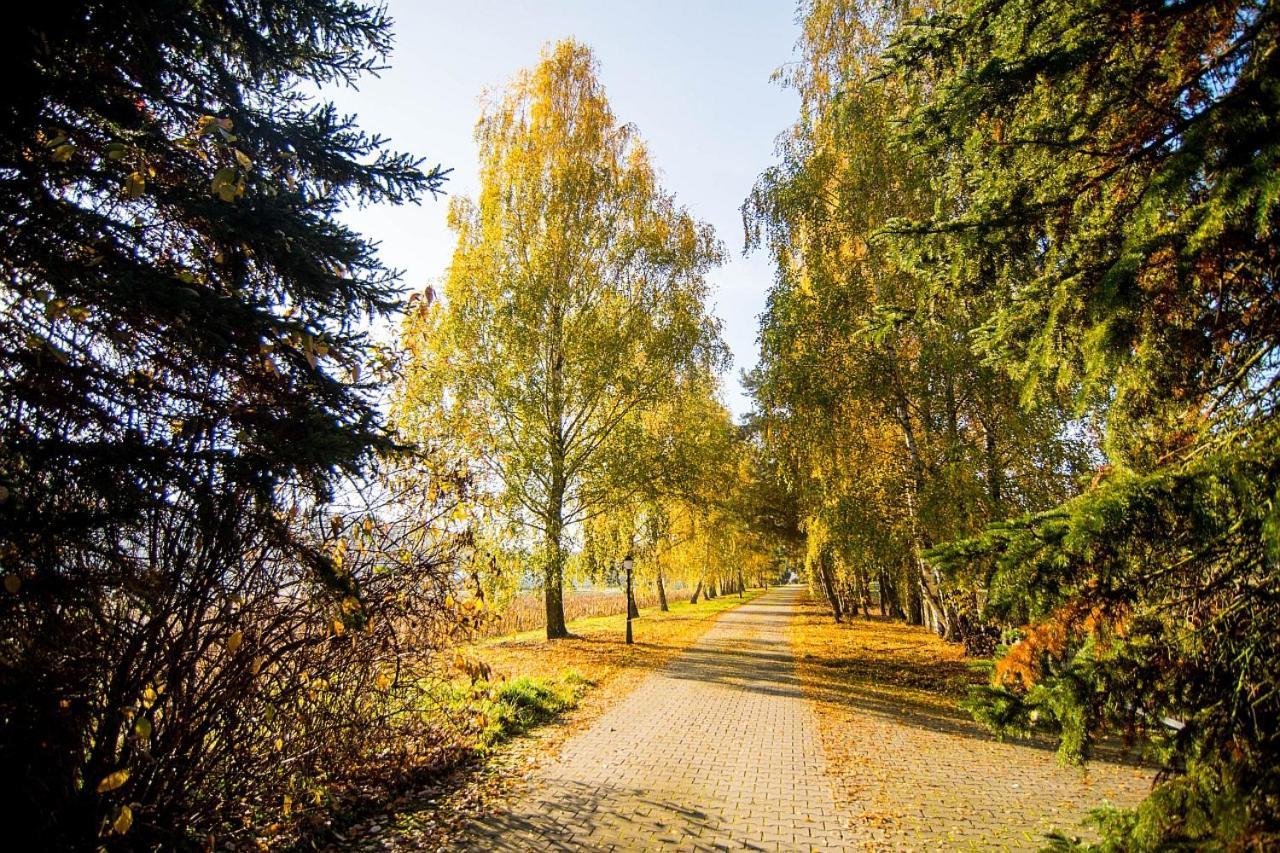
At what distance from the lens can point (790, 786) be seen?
5973 mm

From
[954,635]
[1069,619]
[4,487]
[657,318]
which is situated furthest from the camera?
[657,318]

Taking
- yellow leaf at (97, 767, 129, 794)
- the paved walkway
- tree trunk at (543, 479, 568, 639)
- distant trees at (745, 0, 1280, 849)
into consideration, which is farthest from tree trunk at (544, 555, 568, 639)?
distant trees at (745, 0, 1280, 849)

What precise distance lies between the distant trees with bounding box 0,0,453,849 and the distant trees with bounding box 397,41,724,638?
9.22 metres

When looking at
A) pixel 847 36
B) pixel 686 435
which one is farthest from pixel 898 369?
pixel 847 36

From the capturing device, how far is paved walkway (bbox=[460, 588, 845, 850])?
188 inches

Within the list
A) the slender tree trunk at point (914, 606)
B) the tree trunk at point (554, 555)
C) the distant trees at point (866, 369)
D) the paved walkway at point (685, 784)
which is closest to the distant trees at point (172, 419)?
the paved walkway at point (685, 784)

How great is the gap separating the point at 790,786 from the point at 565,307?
501 inches

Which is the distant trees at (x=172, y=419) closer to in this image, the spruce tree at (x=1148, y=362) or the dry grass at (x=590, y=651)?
the spruce tree at (x=1148, y=362)

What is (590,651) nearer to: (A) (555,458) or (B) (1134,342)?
(A) (555,458)

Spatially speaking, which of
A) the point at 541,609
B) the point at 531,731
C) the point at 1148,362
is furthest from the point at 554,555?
the point at 1148,362

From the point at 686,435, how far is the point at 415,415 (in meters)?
9.45

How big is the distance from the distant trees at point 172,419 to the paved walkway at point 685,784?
7.17ft

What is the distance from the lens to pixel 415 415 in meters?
8.60

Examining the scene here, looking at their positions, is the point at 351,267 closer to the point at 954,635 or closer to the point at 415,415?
the point at 415,415
